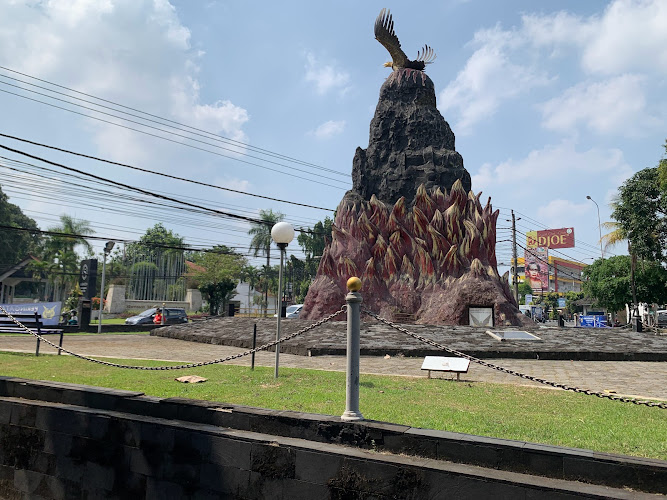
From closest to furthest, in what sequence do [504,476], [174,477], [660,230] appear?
[504,476] → [174,477] → [660,230]

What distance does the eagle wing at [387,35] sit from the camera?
22.7m

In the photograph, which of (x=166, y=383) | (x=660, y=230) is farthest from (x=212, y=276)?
Answer: (x=166, y=383)

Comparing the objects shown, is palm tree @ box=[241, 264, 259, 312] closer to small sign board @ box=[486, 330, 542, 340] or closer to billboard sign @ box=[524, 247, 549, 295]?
billboard sign @ box=[524, 247, 549, 295]

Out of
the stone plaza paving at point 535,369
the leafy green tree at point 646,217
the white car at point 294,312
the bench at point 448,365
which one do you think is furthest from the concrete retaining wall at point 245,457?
the leafy green tree at point 646,217

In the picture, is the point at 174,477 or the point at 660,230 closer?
the point at 174,477

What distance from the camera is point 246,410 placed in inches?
163

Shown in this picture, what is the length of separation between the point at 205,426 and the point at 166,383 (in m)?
2.83

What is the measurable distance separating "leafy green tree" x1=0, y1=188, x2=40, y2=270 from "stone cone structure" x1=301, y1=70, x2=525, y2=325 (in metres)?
44.5

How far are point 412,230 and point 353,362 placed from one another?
17.2 metres

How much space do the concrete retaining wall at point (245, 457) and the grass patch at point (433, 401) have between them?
3.38 ft

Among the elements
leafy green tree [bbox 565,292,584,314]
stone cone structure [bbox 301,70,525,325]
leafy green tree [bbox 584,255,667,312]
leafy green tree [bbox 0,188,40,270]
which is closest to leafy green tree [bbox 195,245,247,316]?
stone cone structure [bbox 301,70,525,325]

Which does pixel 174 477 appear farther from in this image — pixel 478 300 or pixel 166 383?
pixel 478 300

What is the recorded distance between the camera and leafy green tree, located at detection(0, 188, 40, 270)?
4928 centimetres

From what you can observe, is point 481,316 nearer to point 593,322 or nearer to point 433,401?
point 433,401
